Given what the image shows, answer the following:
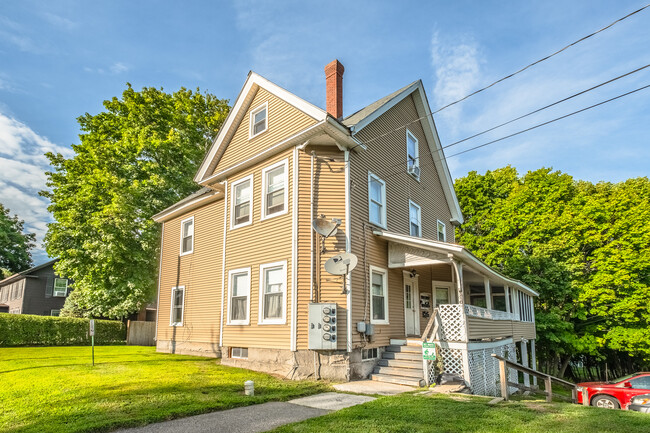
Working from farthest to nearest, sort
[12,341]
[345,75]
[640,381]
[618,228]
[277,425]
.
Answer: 1. [618,228]
2. [12,341]
3. [345,75]
4. [640,381]
5. [277,425]

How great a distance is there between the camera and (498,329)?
13805mm

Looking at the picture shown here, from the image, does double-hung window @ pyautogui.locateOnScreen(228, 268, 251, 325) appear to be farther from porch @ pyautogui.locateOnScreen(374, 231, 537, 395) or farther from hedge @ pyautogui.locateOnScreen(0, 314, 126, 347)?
hedge @ pyautogui.locateOnScreen(0, 314, 126, 347)

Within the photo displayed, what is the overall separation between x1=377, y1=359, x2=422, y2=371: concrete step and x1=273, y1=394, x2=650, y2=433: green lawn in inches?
114

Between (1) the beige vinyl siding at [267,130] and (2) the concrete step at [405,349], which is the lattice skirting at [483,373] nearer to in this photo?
(2) the concrete step at [405,349]

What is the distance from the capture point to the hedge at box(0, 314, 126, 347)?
19.9 meters

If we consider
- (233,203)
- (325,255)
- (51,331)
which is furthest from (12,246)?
(325,255)

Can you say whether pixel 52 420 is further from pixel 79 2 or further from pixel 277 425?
pixel 79 2

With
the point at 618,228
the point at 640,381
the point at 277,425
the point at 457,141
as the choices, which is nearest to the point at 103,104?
the point at 457,141

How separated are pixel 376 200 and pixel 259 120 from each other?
4.87 metres

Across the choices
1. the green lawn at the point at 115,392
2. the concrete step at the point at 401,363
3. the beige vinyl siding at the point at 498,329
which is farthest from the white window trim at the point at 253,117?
the beige vinyl siding at the point at 498,329

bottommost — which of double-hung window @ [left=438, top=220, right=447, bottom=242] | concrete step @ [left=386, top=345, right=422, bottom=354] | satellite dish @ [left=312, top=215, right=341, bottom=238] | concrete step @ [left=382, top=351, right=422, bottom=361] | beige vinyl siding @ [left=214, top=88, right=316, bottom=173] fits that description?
concrete step @ [left=382, top=351, right=422, bottom=361]

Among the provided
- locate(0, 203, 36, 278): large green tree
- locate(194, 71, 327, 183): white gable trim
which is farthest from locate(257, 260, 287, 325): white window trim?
locate(0, 203, 36, 278): large green tree

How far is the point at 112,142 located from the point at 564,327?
1130 inches

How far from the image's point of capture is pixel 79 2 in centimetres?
1032
